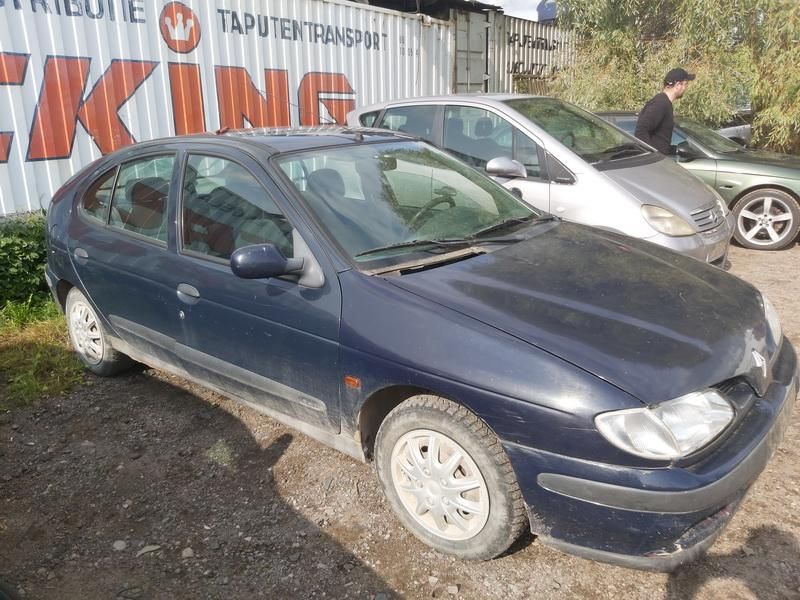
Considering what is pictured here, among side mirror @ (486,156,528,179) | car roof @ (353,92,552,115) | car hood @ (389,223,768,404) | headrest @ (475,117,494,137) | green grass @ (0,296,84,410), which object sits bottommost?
green grass @ (0,296,84,410)

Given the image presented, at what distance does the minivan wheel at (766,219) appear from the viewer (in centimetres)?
717

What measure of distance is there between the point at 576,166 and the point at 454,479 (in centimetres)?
334

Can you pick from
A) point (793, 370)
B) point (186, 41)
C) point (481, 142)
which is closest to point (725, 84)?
point (481, 142)

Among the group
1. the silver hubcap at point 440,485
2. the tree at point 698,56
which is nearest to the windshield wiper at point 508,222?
the silver hubcap at point 440,485

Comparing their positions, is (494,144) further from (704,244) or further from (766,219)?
(766,219)

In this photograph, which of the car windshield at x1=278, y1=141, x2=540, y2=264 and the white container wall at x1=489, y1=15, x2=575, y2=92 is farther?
the white container wall at x1=489, y1=15, x2=575, y2=92

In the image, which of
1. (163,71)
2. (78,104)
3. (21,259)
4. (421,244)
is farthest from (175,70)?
(421,244)

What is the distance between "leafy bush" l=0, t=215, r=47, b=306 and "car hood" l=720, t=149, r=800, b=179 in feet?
23.8

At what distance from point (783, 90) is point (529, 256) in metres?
8.54

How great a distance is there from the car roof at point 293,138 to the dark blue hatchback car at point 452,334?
3 cm

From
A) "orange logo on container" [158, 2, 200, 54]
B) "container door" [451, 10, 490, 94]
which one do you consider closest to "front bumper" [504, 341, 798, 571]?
"orange logo on container" [158, 2, 200, 54]

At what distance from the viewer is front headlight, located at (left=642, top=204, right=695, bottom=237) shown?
4695 mm

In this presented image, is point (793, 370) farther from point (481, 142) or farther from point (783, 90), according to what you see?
point (783, 90)

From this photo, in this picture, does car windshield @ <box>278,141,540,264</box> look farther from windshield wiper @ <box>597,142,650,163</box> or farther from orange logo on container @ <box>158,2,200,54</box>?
orange logo on container @ <box>158,2,200,54</box>
